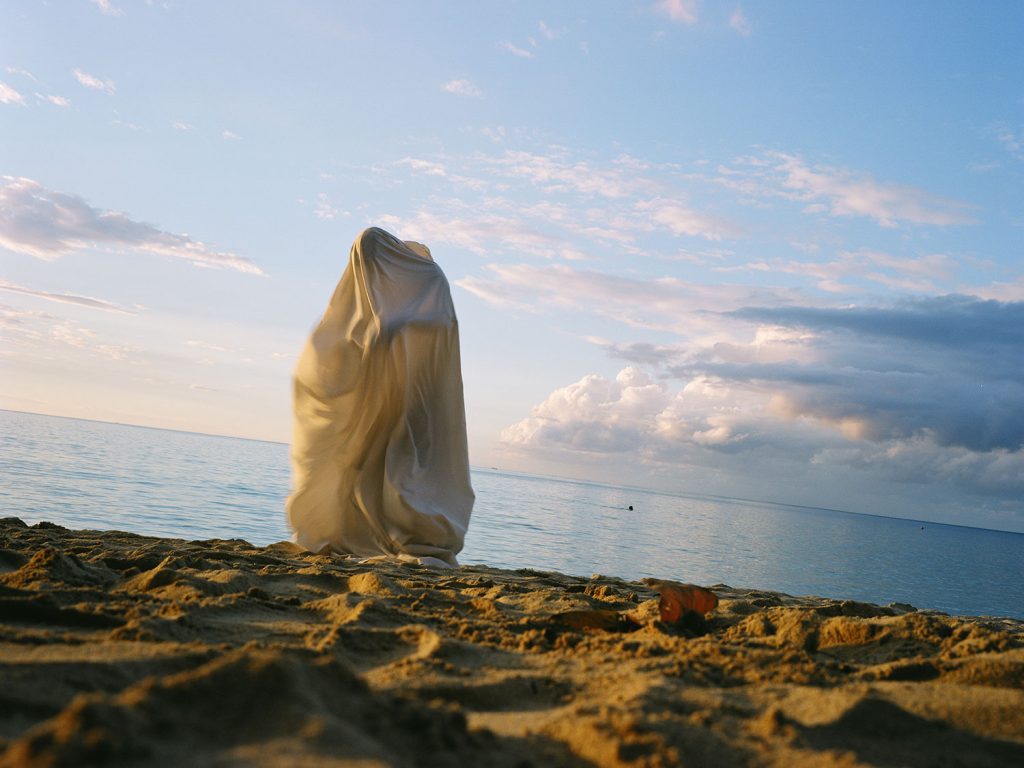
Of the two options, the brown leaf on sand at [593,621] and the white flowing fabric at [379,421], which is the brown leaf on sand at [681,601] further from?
the white flowing fabric at [379,421]

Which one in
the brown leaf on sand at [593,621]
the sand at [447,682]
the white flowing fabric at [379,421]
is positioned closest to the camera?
the sand at [447,682]

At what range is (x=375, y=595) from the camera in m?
3.74

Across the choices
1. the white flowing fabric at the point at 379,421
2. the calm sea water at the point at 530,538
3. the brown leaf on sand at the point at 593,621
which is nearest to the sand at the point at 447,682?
the brown leaf on sand at the point at 593,621

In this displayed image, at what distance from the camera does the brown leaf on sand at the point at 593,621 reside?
3.04 m

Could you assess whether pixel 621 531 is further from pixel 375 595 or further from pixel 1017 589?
pixel 375 595

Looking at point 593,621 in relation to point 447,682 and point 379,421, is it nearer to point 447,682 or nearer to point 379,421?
point 447,682

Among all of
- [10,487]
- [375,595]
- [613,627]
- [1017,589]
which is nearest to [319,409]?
[375,595]

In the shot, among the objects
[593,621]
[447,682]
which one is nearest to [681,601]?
[593,621]

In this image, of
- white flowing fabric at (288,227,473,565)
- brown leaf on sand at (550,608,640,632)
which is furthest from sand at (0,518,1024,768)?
white flowing fabric at (288,227,473,565)

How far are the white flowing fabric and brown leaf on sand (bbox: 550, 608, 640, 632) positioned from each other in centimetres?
346

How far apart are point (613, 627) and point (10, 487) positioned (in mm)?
10285

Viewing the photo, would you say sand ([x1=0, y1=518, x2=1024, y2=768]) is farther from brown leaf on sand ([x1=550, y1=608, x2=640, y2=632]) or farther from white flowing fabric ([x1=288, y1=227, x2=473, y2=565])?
white flowing fabric ([x1=288, y1=227, x2=473, y2=565])

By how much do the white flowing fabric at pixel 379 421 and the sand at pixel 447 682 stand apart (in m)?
2.68

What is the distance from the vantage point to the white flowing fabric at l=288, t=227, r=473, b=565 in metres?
6.56
